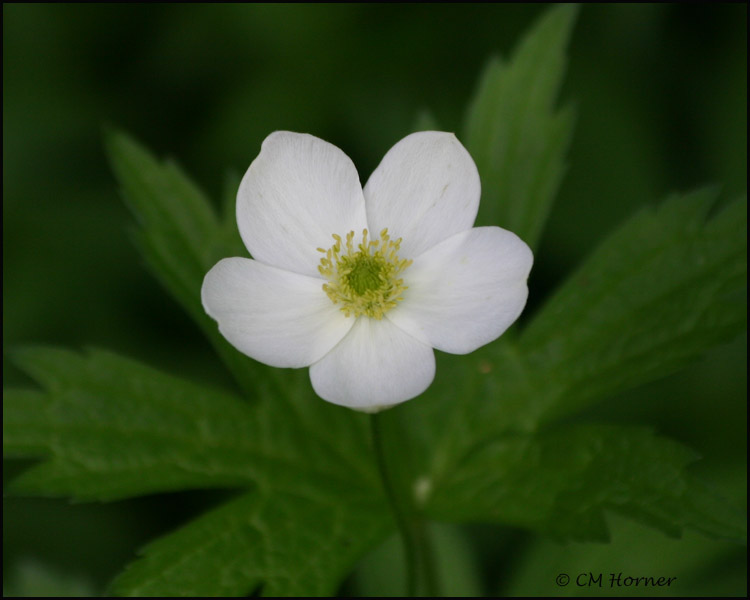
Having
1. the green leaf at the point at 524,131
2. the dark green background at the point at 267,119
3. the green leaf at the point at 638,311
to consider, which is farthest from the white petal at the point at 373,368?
the dark green background at the point at 267,119

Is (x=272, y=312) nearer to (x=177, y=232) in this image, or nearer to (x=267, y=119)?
(x=177, y=232)

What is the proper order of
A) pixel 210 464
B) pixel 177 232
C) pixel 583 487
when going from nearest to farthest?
pixel 583 487 < pixel 210 464 < pixel 177 232

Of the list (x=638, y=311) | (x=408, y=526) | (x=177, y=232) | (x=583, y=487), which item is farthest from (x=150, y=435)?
(x=638, y=311)

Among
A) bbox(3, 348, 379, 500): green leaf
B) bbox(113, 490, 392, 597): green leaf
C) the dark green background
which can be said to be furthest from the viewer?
the dark green background

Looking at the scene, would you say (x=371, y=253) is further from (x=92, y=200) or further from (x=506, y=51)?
(x=92, y=200)

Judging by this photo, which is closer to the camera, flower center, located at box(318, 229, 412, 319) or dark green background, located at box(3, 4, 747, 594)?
flower center, located at box(318, 229, 412, 319)

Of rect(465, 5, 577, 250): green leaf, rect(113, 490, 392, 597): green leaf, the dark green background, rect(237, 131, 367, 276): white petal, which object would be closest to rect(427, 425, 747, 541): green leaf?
rect(113, 490, 392, 597): green leaf

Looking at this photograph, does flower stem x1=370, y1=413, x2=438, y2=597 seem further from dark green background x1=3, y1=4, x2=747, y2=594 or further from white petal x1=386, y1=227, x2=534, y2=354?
dark green background x1=3, y1=4, x2=747, y2=594
